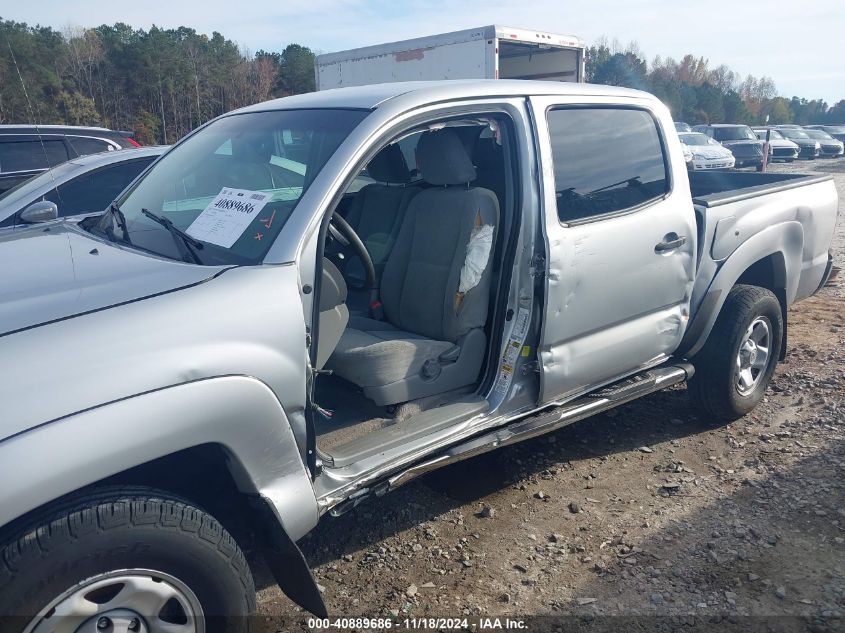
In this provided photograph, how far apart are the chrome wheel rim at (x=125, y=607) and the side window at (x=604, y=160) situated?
215cm

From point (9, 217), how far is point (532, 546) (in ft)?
13.0

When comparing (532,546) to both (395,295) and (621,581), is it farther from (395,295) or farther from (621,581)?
(395,295)

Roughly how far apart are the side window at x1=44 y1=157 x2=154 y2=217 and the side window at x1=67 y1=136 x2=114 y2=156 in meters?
1.55

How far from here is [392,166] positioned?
13.1 ft

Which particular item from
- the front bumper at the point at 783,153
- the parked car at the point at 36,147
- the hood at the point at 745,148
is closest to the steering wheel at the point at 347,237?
the parked car at the point at 36,147

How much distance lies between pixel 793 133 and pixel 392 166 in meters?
32.3

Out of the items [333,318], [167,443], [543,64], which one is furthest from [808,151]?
[167,443]

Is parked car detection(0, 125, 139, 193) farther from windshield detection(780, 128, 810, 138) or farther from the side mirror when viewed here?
windshield detection(780, 128, 810, 138)

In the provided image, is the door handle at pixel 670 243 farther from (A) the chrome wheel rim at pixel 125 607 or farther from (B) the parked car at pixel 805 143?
(B) the parked car at pixel 805 143

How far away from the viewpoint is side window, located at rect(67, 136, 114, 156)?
22.3ft

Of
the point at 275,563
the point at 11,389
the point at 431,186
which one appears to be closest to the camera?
the point at 11,389

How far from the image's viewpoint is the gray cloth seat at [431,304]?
3061 millimetres

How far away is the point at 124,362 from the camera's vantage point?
1.94 m

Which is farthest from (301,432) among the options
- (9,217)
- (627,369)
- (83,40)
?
(83,40)
